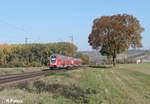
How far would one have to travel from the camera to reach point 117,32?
91.9m

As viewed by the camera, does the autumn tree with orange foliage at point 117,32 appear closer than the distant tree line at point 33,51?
Yes

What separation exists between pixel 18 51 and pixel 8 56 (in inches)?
222

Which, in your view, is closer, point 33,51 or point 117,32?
point 117,32

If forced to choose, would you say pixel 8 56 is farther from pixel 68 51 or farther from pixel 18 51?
pixel 68 51

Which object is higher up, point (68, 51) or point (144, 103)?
point (68, 51)

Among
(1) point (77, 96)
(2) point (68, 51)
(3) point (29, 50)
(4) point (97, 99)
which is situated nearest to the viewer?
(4) point (97, 99)

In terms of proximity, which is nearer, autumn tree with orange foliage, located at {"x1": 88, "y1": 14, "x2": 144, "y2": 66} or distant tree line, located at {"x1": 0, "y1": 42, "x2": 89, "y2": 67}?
autumn tree with orange foliage, located at {"x1": 88, "y1": 14, "x2": 144, "y2": 66}

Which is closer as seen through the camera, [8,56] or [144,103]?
[144,103]

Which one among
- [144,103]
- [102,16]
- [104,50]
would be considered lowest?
[144,103]

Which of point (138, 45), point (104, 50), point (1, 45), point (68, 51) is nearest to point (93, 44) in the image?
point (104, 50)

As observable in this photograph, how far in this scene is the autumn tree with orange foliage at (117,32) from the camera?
9144cm

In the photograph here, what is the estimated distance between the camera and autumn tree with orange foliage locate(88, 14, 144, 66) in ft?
300

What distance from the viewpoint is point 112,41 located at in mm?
93562

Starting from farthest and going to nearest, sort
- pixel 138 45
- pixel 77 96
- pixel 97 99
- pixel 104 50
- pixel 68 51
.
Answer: pixel 68 51
pixel 104 50
pixel 138 45
pixel 77 96
pixel 97 99
